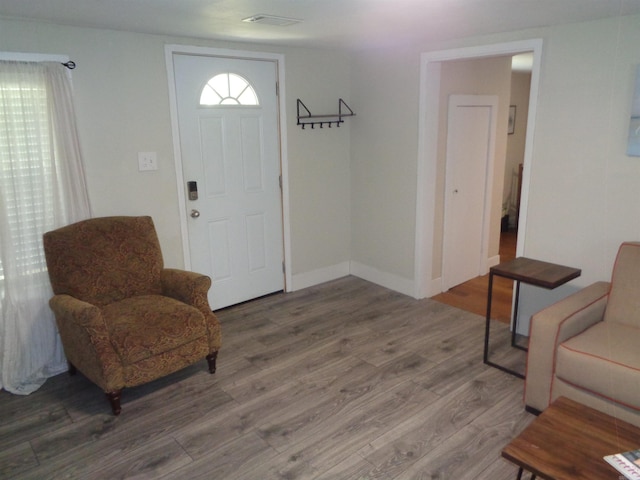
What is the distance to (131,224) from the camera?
3152 mm

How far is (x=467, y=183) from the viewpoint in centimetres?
438

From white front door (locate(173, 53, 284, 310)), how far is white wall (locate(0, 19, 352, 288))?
5.3 inches

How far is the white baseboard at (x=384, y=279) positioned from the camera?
431 cm

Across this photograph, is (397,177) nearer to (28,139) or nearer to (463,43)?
(463,43)

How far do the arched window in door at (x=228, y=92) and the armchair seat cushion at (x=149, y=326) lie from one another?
163 cm

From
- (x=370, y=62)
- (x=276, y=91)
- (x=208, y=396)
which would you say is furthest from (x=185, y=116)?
(x=208, y=396)

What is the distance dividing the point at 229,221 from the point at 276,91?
119 cm

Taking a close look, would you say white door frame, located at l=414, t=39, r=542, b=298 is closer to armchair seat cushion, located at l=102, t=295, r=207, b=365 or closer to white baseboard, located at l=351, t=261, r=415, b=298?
white baseboard, located at l=351, t=261, r=415, b=298

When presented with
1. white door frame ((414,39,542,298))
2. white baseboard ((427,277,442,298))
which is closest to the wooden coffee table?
white door frame ((414,39,542,298))

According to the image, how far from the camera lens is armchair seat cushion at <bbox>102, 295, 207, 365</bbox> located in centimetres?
256

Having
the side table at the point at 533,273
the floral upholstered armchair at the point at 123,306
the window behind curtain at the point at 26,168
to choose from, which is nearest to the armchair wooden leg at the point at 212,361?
the floral upholstered armchair at the point at 123,306

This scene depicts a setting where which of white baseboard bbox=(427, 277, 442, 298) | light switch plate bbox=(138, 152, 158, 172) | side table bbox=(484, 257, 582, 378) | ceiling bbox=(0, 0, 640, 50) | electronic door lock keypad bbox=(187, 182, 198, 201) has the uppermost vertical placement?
ceiling bbox=(0, 0, 640, 50)

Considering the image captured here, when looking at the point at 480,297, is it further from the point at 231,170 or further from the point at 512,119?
the point at 512,119

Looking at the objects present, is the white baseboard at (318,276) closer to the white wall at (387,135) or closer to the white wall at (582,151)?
the white wall at (387,135)
